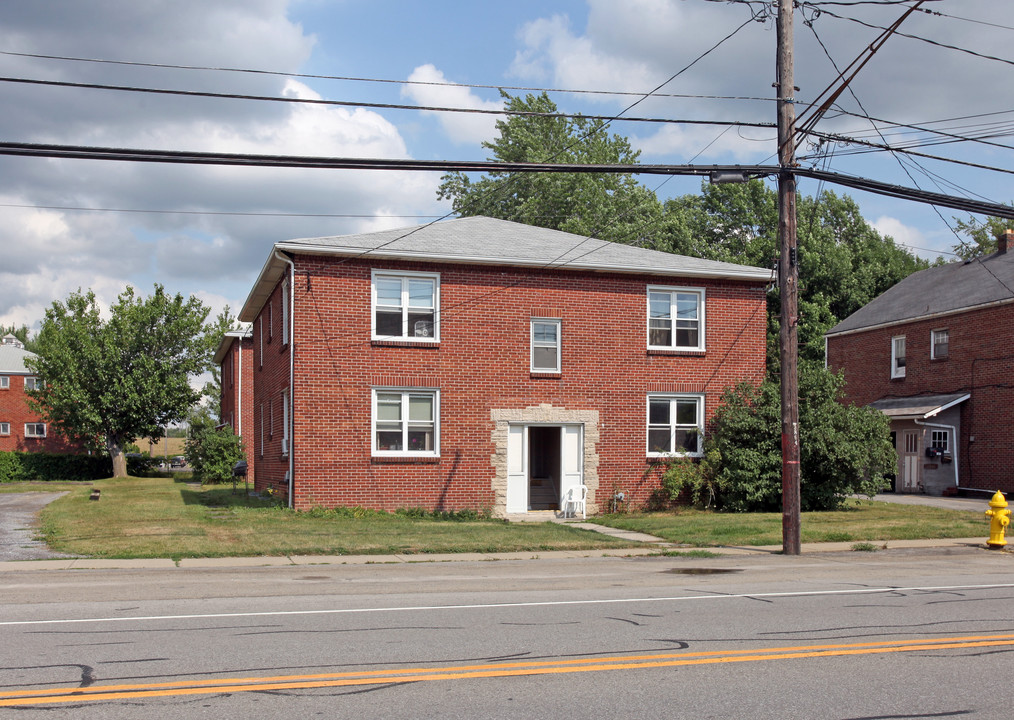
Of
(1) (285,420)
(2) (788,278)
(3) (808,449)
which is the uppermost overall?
(2) (788,278)

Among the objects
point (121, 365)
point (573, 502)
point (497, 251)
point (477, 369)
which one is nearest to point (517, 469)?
point (573, 502)

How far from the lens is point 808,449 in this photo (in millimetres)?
22141

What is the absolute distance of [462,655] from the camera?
750 centimetres

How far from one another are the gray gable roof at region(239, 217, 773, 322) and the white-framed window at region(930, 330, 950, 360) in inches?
479

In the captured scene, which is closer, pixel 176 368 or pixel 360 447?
→ pixel 360 447

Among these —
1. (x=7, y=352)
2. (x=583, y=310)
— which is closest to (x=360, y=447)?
(x=583, y=310)

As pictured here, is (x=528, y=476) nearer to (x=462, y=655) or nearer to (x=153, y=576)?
(x=153, y=576)

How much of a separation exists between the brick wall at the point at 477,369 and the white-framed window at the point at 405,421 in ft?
0.73

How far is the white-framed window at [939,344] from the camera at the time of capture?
109 ft

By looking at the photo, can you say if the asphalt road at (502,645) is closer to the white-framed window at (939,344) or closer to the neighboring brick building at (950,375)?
the neighboring brick building at (950,375)

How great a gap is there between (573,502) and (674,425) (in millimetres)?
3452

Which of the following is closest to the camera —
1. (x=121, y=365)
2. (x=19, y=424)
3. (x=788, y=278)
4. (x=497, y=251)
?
(x=788, y=278)

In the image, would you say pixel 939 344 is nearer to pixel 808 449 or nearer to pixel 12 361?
pixel 808 449

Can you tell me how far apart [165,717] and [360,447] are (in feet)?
53.0
